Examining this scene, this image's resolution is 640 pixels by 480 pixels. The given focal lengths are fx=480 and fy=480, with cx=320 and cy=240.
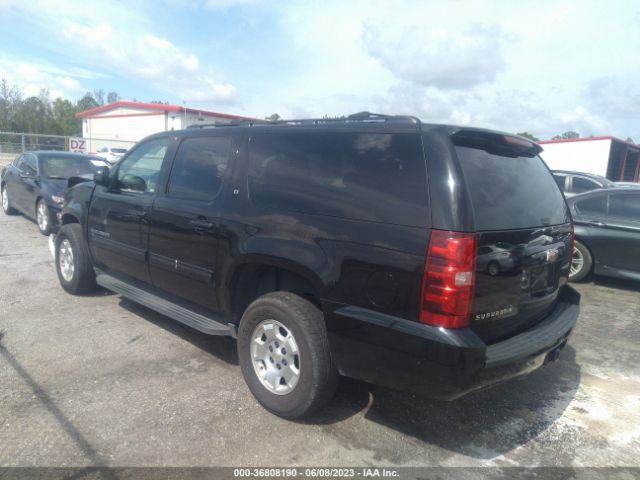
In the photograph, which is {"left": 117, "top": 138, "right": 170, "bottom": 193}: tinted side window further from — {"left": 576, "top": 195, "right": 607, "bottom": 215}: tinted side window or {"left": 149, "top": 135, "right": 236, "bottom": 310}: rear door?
{"left": 576, "top": 195, "right": 607, "bottom": 215}: tinted side window

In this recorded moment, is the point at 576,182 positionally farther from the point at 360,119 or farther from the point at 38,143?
the point at 38,143

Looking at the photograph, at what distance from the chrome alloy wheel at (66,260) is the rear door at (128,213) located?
0.56 metres

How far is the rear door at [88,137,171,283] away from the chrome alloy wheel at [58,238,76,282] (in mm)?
561

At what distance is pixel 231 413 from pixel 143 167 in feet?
8.31

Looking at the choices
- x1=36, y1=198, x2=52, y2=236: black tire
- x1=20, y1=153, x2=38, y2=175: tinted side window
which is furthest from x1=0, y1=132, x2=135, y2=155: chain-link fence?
x1=36, y1=198, x2=52, y2=236: black tire

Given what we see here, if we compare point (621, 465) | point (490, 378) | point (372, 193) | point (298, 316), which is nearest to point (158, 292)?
point (298, 316)

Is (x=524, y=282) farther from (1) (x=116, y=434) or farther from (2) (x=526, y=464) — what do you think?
(1) (x=116, y=434)

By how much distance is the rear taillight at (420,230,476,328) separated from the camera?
7.95 ft

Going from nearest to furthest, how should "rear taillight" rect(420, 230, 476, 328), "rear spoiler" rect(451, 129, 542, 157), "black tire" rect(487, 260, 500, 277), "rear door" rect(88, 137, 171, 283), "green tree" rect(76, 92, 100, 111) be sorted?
"rear taillight" rect(420, 230, 476, 328), "black tire" rect(487, 260, 500, 277), "rear spoiler" rect(451, 129, 542, 157), "rear door" rect(88, 137, 171, 283), "green tree" rect(76, 92, 100, 111)

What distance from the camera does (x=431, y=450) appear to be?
291 cm

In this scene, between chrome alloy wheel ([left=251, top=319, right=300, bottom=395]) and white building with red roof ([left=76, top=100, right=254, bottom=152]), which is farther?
white building with red roof ([left=76, top=100, right=254, bottom=152])

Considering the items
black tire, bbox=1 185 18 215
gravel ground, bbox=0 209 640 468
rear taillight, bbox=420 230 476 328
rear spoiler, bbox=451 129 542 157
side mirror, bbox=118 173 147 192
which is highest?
rear spoiler, bbox=451 129 542 157

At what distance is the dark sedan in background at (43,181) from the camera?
8.29 metres

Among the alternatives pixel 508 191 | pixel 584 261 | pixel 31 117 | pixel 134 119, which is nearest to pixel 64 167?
pixel 508 191
